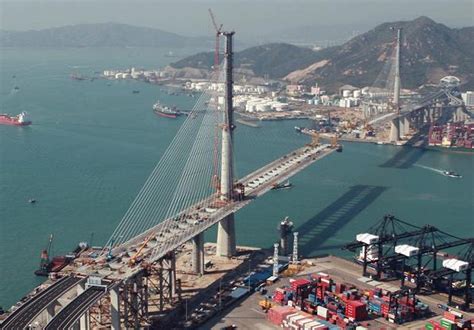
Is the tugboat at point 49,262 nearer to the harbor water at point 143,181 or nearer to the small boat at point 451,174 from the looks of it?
the harbor water at point 143,181

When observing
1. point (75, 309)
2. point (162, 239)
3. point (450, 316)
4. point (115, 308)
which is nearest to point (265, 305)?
point (162, 239)

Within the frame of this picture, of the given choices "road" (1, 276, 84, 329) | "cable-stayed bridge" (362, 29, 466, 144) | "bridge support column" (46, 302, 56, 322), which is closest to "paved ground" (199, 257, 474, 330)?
"road" (1, 276, 84, 329)

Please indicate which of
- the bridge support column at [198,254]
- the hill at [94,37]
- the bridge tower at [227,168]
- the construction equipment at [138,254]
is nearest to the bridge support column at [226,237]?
the bridge tower at [227,168]

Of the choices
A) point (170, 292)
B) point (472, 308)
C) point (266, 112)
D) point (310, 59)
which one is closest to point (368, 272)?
Result: point (472, 308)

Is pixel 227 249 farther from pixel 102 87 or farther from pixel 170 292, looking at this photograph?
pixel 102 87

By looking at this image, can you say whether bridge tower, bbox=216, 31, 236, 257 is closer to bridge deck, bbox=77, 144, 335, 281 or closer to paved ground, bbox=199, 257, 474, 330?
bridge deck, bbox=77, 144, 335, 281

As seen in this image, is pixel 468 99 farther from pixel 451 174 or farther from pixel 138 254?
pixel 138 254
